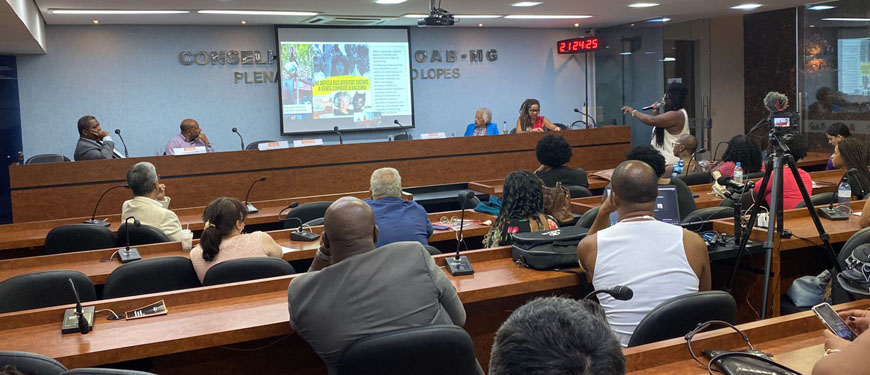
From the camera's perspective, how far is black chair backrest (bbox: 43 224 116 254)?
4527 mm

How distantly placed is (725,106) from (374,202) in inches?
406

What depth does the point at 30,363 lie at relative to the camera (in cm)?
195

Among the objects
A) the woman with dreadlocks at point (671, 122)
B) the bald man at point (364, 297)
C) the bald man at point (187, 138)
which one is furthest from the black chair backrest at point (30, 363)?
the woman with dreadlocks at point (671, 122)

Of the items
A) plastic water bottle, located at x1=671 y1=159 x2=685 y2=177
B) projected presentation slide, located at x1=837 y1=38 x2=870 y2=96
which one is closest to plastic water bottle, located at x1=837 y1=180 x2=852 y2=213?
plastic water bottle, located at x1=671 y1=159 x2=685 y2=177

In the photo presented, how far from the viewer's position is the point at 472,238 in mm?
4961

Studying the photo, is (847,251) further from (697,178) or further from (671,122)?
(671,122)

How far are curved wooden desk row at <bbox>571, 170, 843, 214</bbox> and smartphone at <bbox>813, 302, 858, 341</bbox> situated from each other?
271 cm

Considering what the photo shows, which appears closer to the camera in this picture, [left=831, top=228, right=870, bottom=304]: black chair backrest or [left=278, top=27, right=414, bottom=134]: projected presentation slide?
[left=831, top=228, right=870, bottom=304]: black chair backrest

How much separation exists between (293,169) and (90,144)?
1911mm

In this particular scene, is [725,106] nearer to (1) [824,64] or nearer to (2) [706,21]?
(2) [706,21]

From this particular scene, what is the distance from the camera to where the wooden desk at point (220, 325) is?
245cm

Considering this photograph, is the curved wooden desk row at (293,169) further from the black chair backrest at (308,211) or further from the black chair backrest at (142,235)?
the black chair backrest at (142,235)

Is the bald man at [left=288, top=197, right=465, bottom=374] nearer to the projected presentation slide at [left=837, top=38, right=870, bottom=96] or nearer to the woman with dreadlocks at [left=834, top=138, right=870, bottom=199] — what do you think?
the woman with dreadlocks at [left=834, top=138, right=870, bottom=199]

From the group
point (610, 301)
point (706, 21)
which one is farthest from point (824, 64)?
point (610, 301)
